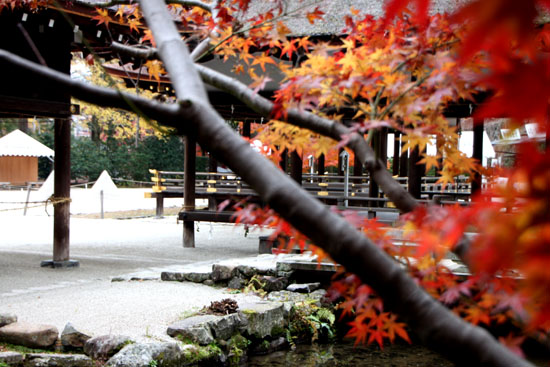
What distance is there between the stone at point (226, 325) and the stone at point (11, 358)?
1636 millimetres

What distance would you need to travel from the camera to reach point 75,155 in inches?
1149

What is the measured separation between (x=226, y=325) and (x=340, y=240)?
458 cm

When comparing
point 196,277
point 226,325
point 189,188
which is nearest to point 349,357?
point 226,325

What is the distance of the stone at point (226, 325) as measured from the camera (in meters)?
5.62

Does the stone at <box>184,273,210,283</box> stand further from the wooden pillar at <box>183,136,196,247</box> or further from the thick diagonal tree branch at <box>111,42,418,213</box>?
the thick diagonal tree branch at <box>111,42,418,213</box>

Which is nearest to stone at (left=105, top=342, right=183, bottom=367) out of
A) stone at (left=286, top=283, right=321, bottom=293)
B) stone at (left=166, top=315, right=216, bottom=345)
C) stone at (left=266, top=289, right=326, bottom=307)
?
stone at (left=166, top=315, right=216, bottom=345)

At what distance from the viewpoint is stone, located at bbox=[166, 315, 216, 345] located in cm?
538

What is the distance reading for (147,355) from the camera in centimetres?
478

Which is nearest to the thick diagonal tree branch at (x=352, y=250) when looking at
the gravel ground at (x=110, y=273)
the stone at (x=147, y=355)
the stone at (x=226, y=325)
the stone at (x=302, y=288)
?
the stone at (x=147, y=355)

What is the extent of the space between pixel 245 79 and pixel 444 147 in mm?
8068

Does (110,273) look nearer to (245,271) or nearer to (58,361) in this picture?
(245,271)

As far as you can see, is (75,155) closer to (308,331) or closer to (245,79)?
(245,79)

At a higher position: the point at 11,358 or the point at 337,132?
the point at 337,132

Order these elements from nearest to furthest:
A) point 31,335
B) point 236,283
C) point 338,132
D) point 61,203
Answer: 1. point 338,132
2. point 31,335
3. point 236,283
4. point 61,203
